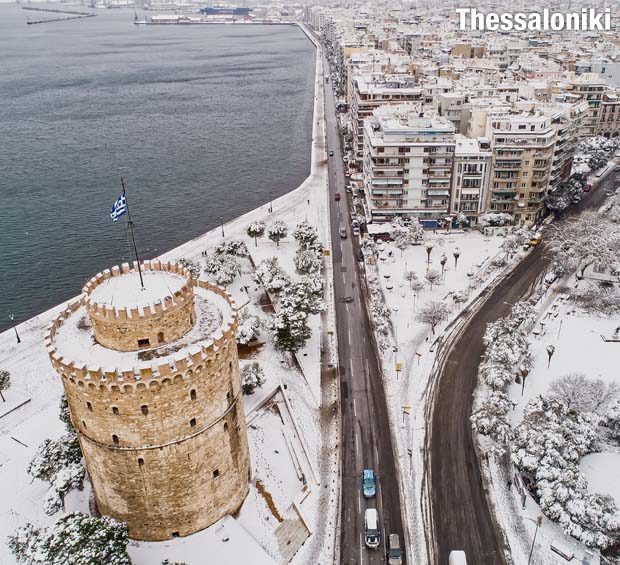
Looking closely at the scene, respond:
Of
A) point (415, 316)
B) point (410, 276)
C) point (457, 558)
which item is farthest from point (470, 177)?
point (457, 558)

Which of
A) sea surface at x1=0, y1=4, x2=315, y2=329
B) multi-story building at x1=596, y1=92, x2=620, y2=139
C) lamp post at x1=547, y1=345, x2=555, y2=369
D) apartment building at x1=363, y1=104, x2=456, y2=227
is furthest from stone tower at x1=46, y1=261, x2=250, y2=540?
multi-story building at x1=596, y1=92, x2=620, y2=139

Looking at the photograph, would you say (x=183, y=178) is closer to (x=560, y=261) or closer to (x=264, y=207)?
(x=264, y=207)

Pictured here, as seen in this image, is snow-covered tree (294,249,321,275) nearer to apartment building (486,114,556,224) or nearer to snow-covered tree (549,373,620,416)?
snow-covered tree (549,373,620,416)

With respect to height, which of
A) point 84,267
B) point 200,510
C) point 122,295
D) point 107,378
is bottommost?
point 84,267

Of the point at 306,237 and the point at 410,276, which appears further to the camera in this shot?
the point at 306,237

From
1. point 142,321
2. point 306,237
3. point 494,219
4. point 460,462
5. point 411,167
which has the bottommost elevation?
point 460,462

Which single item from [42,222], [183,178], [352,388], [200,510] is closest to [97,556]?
[200,510]

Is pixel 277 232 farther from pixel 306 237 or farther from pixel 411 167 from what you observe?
pixel 411 167
